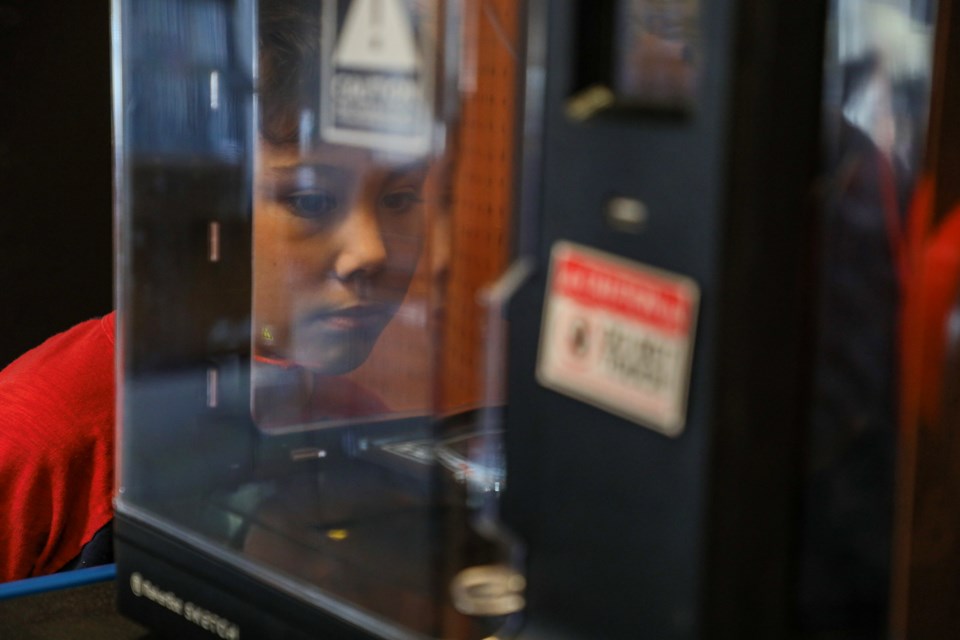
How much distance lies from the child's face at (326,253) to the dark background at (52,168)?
1694 millimetres

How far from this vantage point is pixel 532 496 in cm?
57

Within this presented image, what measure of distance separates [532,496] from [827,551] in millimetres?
124

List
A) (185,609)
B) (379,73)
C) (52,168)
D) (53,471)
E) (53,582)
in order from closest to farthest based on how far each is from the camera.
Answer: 1. (379,73)
2. (185,609)
3. (53,582)
4. (53,471)
5. (52,168)

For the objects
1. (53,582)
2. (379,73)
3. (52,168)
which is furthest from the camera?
(52,168)

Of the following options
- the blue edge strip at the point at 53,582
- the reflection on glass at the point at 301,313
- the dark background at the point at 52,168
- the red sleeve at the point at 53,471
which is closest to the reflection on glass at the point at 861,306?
the reflection on glass at the point at 301,313

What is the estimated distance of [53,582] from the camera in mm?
921

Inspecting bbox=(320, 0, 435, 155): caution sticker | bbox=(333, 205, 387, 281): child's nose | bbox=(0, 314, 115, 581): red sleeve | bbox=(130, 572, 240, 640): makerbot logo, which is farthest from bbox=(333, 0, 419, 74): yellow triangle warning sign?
bbox=(0, 314, 115, 581): red sleeve

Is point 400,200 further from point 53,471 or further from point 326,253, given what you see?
point 53,471

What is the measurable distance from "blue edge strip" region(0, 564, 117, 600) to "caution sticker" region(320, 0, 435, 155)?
1.23ft

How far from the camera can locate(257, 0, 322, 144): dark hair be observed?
774 mm

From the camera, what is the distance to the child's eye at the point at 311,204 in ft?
2.70

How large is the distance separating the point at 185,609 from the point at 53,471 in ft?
1.88

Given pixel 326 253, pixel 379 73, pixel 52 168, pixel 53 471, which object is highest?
pixel 379 73

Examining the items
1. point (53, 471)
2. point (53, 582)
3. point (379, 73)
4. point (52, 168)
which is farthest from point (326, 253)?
point (52, 168)
